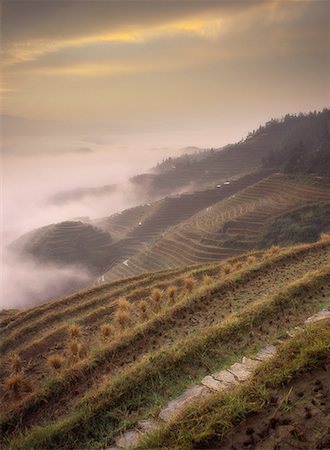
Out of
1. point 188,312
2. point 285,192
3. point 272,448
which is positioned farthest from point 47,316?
point 285,192

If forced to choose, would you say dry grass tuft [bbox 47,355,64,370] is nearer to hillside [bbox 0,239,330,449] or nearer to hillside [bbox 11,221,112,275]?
hillside [bbox 0,239,330,449]

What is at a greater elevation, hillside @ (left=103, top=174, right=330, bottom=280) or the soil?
the soil

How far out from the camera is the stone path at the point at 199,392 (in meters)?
4.78

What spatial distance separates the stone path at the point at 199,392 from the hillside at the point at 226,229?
52121mm

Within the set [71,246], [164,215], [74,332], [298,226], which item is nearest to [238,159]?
[164,215]

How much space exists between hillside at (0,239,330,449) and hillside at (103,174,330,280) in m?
47.5

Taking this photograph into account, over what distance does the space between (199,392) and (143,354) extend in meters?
2.42

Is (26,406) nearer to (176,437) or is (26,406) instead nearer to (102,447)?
(102,447)

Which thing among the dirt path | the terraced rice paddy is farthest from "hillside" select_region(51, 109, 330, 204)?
the dirt path

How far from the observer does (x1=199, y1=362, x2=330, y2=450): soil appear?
3.62 meters

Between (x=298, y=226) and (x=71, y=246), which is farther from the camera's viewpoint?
(x=71, y=246)

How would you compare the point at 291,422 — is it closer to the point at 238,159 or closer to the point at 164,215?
the point at 164,215

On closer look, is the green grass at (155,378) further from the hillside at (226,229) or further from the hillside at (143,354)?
the hillside at (226,229)

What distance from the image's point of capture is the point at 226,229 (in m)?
66.6
